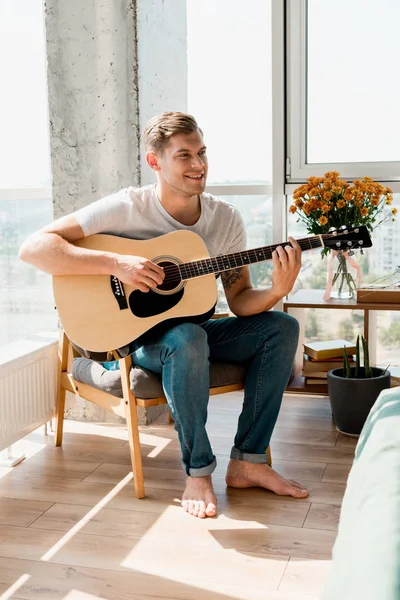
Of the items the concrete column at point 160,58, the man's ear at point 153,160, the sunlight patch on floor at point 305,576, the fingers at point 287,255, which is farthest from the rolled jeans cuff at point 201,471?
the concrete column at point 160,58

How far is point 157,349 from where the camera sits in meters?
2.37

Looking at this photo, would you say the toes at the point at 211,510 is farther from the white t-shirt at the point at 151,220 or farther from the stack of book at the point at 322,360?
the stack of book at the point at 322,360

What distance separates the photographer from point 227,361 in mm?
2566

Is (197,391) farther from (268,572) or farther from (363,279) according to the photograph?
(363,279)

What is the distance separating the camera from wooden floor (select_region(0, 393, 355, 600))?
1893 millimetres

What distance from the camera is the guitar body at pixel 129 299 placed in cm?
241

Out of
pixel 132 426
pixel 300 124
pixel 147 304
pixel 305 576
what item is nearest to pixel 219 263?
pixel 147 304

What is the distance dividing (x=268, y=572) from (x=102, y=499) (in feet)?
2.28

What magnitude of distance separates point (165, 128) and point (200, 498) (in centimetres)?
121

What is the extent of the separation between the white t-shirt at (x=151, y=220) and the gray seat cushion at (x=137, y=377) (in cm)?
42

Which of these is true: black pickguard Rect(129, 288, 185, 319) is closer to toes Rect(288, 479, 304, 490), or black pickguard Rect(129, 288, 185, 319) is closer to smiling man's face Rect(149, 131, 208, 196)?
smiling man's face Rect(149, 131, 208, 196)

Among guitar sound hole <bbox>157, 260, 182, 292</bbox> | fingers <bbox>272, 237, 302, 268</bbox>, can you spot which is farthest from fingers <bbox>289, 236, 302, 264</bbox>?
guitar sound hole <bbox>157, 260, 182, 292</bbox>

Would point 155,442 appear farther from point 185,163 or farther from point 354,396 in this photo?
point 185,163

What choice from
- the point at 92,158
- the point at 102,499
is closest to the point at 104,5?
the point at 92,158
